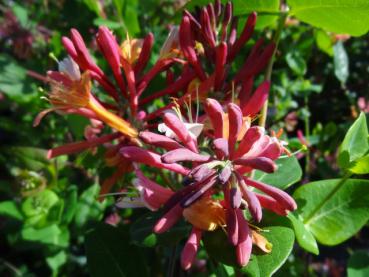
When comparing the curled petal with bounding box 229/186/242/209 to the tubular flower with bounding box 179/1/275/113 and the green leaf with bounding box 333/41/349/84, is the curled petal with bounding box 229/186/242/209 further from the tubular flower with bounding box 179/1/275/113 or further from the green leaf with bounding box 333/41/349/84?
the green leaf with bounding box 333/41/349/84

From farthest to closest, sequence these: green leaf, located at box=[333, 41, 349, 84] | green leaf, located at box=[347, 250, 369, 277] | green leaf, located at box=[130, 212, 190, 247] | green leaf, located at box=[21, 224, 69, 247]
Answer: green leaf, located at box=[333, 41, 349, 84]
green leaf, located at box=[21, 224, 69, 247]
green leaf, located at box=[347, 250, 369, 277]
green leaf, located at box=[130, 212, 190, 247]

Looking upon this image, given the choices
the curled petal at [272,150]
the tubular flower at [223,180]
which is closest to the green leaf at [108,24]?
the tubular flower at [223,180]

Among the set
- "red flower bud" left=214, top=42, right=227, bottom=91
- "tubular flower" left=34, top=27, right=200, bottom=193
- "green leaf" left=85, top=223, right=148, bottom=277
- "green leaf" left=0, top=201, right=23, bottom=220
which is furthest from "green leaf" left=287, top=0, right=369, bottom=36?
"green leaf" left=0, top=201, right=23, bottom=220

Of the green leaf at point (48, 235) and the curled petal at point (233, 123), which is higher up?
the curled petal at point (233, 123)

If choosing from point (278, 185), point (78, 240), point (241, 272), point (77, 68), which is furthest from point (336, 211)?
point (78, 240)

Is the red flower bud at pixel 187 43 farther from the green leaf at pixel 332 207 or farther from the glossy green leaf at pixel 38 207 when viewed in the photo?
the glossy green leaf at pixel 38 207

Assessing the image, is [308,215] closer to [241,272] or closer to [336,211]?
[336,211]
